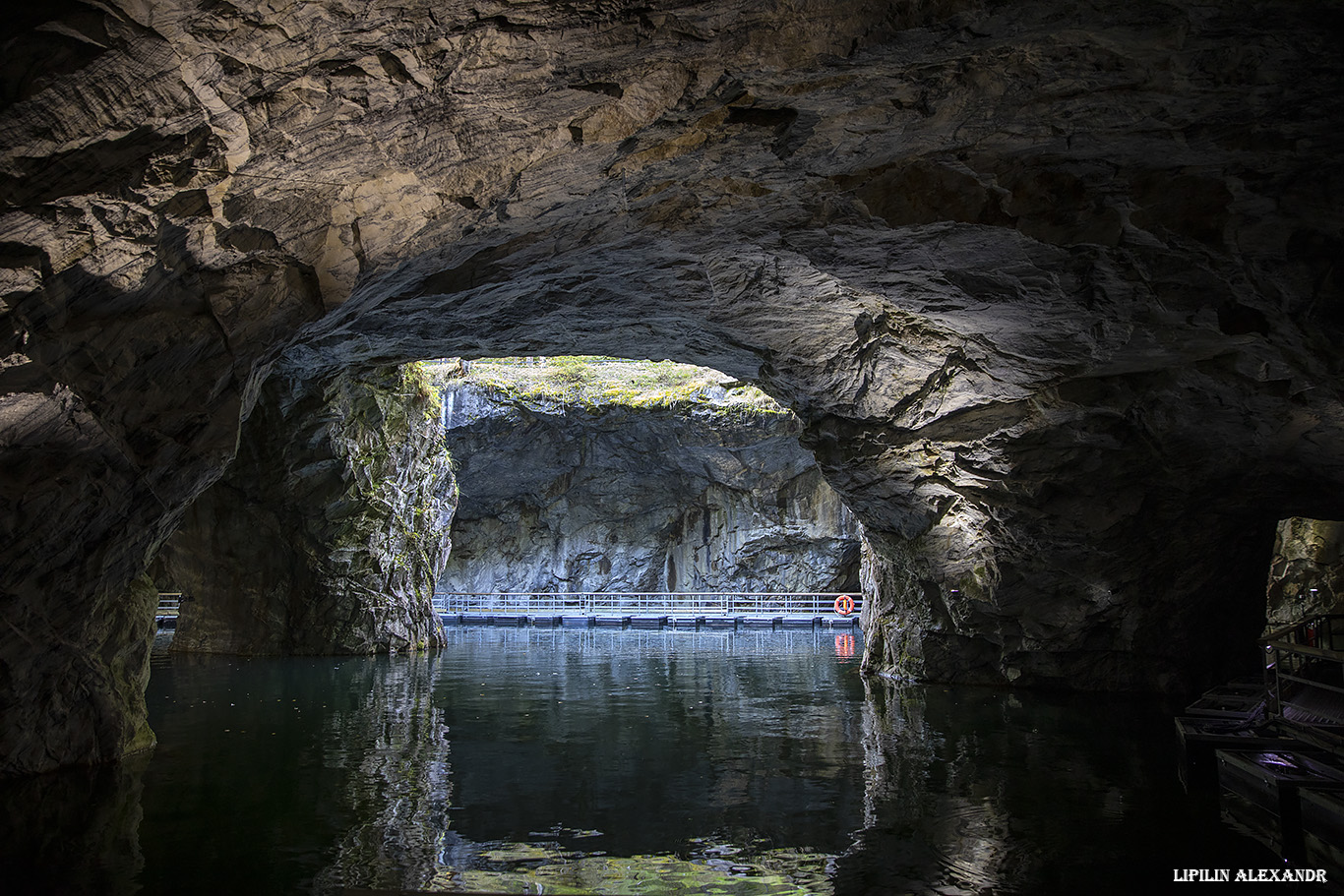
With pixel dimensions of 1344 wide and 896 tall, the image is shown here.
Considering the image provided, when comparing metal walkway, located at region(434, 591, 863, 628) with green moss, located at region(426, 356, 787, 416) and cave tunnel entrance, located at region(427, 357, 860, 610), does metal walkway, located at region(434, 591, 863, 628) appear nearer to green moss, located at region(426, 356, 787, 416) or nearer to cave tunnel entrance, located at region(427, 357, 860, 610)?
cave tunnel entrance, located at region(427, 357, 860, 610)

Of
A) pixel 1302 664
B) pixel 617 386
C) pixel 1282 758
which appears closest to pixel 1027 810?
pixel 1282 758

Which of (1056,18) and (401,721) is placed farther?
(401,721)

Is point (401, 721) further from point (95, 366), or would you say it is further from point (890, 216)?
point (890, 216)

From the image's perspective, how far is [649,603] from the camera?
41188mm

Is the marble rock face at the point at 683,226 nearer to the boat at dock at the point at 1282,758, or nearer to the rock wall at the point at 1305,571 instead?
the boat at dock at the point at 1282,758

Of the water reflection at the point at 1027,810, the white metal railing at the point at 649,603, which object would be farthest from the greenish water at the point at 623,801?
the white metal railing at the point at 649,603

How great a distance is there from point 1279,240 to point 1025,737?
659 centimetres

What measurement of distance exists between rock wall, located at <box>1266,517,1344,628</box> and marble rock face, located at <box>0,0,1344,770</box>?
7.30 metres

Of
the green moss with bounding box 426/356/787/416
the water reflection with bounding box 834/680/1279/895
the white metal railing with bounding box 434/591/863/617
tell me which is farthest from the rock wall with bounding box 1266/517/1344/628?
the green moss with bounding box 426/356/787/416

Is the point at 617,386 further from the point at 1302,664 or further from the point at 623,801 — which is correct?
the point at 623,801

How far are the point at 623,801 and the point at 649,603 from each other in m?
33.4

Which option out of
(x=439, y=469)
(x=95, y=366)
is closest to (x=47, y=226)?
(x=95, y=366)

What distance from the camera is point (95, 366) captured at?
6707 mm

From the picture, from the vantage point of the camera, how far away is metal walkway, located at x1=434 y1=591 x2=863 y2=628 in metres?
36.7
